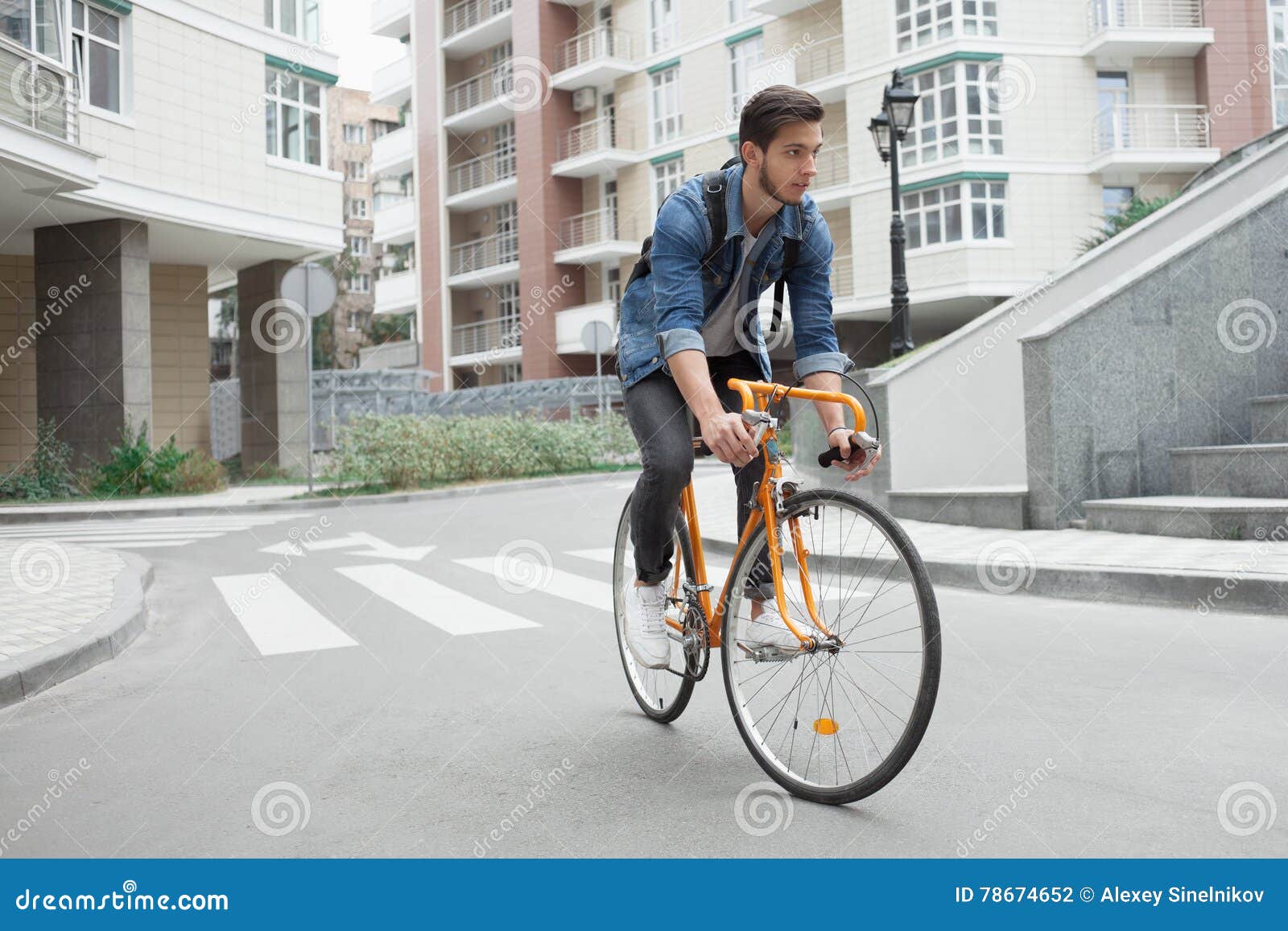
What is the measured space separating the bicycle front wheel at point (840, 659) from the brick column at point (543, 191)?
39.4 meters

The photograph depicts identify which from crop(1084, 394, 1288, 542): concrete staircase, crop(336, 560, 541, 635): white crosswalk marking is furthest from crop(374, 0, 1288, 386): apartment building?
crop(336, 560, 541, 635): white crosswalk marking

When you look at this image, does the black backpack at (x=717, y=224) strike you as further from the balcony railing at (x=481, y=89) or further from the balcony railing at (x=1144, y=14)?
the balcony railing at (x=481, y=89)

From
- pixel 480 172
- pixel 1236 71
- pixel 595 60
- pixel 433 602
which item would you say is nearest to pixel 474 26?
pixel 480 172

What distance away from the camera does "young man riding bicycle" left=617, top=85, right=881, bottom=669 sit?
338 cm

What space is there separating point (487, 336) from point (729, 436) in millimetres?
44212

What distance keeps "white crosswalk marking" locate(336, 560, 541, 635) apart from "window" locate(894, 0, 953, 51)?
27095mm

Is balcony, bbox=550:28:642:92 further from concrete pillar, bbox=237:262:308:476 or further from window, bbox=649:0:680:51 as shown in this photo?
concrete pillar, bbox=237:262:308:476

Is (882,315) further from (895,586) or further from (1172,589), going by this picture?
(895,586)

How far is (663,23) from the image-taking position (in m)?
40.3

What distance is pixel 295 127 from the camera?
2431 cm

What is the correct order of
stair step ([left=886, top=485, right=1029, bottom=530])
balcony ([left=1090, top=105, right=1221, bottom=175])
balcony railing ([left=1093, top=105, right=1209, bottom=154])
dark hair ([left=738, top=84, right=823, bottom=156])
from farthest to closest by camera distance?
balcony railing ([left=1093, top=105, right=1209, bottom=154]) < balcony ([left=1090, top=105, right=1221, bottom=175]) < stair step ([left=886, top=485, right=1029, bottom=530]) < dark hair ([left=738, top=84, right=823, bottom=156])

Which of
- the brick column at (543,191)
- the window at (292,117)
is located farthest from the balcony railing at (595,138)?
the window at (292,117)

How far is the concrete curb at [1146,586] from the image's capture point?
621 centimetres
